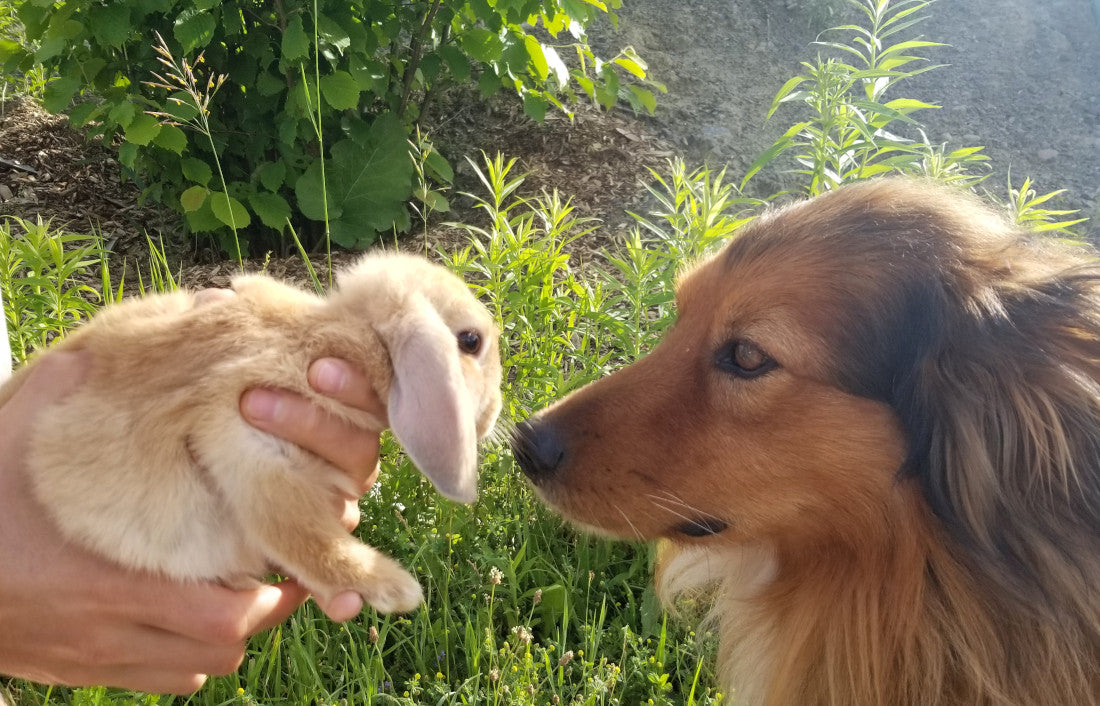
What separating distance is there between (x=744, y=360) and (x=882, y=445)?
1.18ft

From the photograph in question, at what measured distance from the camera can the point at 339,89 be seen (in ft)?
12.9

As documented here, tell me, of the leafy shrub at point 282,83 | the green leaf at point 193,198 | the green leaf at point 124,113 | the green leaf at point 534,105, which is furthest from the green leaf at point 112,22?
the green leaf at point 534,105

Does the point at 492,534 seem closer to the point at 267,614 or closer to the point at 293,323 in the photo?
the point at 267,614

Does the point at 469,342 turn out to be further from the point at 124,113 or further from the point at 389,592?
the point at 124,113

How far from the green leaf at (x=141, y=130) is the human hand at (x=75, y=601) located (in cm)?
244

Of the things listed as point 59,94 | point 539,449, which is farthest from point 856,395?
point 59,94

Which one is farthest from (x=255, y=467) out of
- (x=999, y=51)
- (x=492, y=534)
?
(x=999, y=51)

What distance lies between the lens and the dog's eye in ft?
6.21

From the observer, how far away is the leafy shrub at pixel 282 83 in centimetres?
399

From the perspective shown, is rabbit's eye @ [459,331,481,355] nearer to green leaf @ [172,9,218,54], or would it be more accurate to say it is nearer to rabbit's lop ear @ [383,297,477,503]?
rabbit's lop ear @ [383,297,477,503]

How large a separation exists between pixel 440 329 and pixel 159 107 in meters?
3.35

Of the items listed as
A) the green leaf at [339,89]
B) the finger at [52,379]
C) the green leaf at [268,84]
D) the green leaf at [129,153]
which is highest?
the green leaf at [339,89]

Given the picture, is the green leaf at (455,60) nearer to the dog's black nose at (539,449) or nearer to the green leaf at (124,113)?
the green leaf at (124,113)

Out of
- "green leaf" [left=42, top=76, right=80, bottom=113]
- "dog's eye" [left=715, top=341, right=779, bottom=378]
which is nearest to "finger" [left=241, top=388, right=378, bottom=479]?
"dog's eye" [left=715, top=341, right=779, bottom=378]
